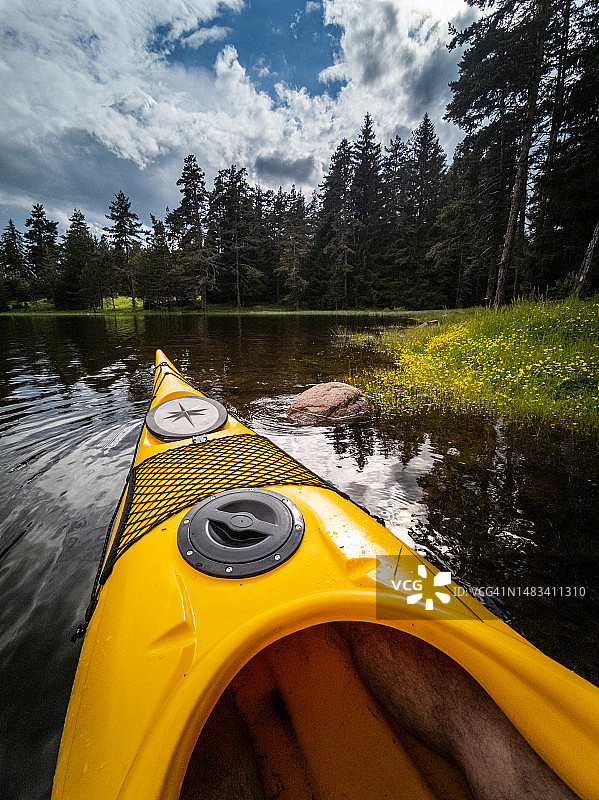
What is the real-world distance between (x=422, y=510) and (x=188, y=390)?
10.5 ft

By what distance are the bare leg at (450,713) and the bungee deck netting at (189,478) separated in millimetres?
979

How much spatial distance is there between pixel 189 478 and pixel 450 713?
1.96 meters

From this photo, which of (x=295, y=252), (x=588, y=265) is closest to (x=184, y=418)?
(x=588, y=265)

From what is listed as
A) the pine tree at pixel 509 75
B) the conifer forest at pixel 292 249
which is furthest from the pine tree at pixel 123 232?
the pine tree at pixel 509 75

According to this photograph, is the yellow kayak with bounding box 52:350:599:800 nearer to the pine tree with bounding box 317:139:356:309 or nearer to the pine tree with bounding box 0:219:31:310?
the pine tree with bounding box 317:139:356:309

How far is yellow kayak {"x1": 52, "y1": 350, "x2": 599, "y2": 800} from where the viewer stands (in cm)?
100

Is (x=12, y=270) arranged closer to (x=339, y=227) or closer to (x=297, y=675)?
(x=339, y=227)

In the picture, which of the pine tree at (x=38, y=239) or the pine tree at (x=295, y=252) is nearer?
the pine tree at (x=295, y=252)

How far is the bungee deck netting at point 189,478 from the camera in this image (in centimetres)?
204

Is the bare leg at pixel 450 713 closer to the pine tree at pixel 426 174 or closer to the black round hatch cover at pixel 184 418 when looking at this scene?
the black round hatch cover at pixel 184 418

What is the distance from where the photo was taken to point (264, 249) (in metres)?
49.1

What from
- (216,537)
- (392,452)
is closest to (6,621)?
(216,537)

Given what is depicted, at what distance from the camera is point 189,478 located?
2432 millimetres

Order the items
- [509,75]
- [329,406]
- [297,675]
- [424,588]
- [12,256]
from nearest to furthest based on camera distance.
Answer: [424,588] < [297,675] < [329,406] < [509,75] < [12,256]
